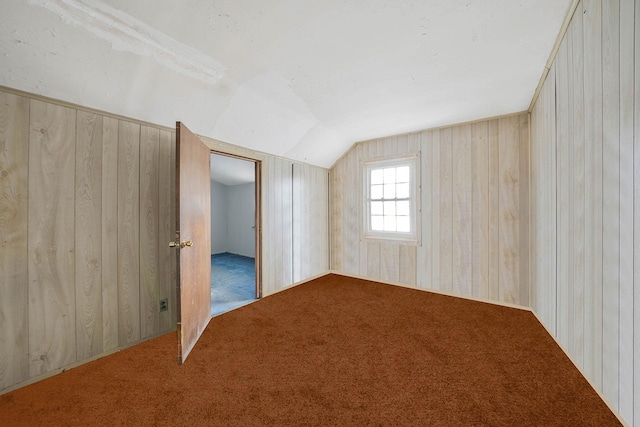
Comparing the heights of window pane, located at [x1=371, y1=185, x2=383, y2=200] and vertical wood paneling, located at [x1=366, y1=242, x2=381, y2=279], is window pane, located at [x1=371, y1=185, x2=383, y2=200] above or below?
above

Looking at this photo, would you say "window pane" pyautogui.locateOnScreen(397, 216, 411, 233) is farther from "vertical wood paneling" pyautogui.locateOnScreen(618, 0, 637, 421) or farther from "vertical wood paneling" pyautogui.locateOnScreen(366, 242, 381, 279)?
"vertical wood paneling" pyautogui.locateOnScreen(618, 0, 637, 421)

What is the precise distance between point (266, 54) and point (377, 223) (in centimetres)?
287

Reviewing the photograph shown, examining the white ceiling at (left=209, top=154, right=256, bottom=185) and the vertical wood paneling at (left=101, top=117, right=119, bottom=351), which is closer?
the vertical wood paneling at (left=101, top=117, right=119, bottom=351)

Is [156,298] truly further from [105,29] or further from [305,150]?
[305,150]

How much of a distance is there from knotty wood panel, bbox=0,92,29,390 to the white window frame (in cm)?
360

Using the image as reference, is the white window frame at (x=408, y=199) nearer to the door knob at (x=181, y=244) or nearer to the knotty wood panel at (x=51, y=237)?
the door knob at (x=181, y=244)

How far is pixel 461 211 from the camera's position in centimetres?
319

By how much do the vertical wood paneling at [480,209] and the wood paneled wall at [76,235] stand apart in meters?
3.47

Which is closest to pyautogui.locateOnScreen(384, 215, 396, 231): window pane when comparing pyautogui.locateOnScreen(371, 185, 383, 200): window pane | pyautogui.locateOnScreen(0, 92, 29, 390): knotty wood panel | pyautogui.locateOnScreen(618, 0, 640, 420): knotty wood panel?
pyautogui.locateOnScreen(371, 185, 383, 200): window pane

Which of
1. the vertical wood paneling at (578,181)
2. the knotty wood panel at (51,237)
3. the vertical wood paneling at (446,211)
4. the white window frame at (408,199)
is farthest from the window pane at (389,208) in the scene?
the knotty wood panel at (51,237)

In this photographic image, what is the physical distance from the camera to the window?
3592mm

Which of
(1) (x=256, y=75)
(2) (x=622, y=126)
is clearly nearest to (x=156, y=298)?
(1) (x=256, y=75)

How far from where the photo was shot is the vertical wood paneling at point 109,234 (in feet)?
6.21

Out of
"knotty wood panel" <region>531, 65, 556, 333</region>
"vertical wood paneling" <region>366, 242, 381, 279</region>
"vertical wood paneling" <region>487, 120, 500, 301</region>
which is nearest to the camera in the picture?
"knotty wood panel" <region>531, 65, 556, 333</region>
